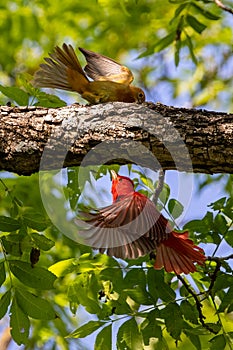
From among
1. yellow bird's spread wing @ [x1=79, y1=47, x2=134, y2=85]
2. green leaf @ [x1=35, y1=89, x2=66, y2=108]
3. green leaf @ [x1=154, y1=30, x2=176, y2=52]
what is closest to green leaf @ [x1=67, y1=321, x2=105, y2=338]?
green leaf @ [x1=35, y1=89, x2=66, y2=108]

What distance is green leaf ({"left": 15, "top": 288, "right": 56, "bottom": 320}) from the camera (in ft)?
7.89

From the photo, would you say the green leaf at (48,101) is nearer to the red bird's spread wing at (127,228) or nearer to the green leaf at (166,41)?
the red bird's spread wing at (127,228)

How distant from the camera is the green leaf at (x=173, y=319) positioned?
7.98 ft

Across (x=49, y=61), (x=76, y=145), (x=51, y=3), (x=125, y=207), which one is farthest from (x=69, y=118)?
(x=51, y=3)

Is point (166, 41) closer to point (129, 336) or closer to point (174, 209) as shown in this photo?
point (174, 209)

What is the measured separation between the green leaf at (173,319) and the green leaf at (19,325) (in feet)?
1.58

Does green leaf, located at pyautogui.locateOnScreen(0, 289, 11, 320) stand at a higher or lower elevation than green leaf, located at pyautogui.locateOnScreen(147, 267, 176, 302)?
lower

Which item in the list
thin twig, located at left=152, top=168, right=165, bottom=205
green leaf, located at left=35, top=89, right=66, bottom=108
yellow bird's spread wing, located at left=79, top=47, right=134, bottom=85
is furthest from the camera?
yellow bird's spread wing, located at left=79, top=47, right=134, bottom=85

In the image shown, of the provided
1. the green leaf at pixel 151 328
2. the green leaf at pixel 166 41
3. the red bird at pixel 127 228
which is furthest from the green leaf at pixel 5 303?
the green leaf at pixel 166 41

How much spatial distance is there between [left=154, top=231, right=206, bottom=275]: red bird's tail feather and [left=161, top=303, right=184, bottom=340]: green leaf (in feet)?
0.44

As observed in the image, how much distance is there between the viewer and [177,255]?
8.09 ft

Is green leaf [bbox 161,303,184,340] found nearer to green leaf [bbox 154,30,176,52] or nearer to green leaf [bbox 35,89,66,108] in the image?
green leaf [bbox 35,89,66,108]

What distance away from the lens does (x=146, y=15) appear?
525 centimetres

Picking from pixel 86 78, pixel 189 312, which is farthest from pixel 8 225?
pixel 86 78
